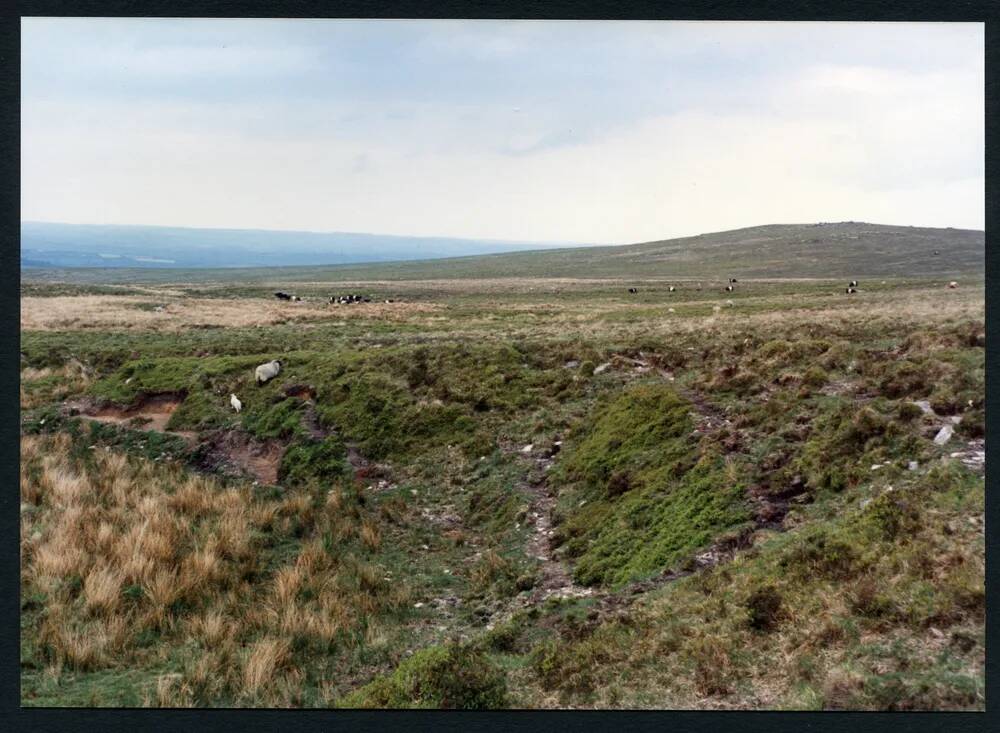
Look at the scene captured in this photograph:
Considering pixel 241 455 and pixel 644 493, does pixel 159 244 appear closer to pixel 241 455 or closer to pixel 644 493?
pixel 241 455

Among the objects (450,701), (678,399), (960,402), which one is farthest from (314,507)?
(960,402)

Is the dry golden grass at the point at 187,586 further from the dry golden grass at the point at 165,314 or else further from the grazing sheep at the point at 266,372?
the dry golden grass at the point at 165,314

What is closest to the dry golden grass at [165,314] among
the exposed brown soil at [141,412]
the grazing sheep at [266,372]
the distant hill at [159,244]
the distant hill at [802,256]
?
the distant hill at [159,244]

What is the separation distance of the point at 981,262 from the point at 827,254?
5359 cm

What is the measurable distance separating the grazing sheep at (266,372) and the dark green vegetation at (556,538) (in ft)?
4.34

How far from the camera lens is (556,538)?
838 centimetres

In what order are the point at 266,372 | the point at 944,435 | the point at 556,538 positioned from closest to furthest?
the point at 944,435 → the point at 556,538 → the point at 266,372

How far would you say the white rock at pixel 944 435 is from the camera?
6.81m

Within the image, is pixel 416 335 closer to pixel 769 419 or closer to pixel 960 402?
pixel 769 419

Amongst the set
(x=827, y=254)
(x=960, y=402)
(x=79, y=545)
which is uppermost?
(x=827, y=254)

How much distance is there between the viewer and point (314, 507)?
33.0 ft

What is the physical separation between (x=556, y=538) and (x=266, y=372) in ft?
33.2

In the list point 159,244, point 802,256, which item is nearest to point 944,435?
point 802,256

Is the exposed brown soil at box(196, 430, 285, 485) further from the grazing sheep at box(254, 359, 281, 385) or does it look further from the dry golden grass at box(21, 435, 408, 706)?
the grazing sheep at box(254, 359, 281, 385)
